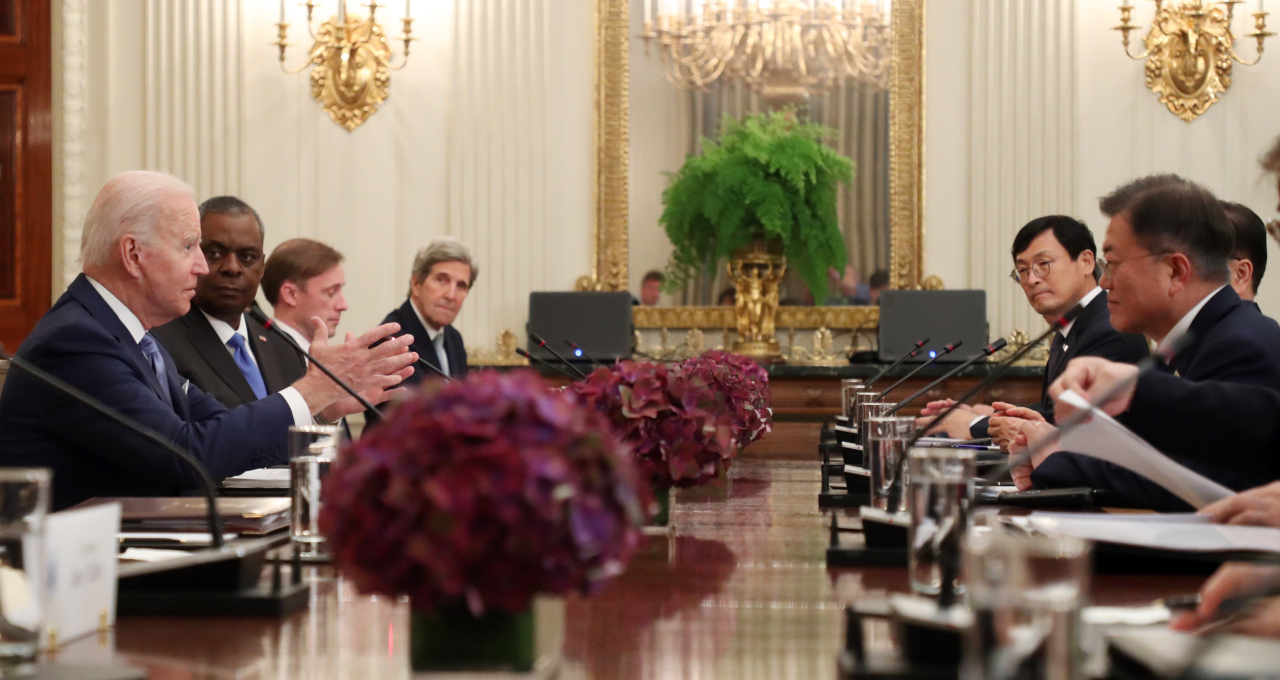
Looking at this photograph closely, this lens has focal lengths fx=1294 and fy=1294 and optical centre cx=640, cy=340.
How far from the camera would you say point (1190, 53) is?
5836 mm

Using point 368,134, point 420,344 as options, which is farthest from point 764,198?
point 368,134

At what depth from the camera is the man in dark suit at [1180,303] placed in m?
2.27

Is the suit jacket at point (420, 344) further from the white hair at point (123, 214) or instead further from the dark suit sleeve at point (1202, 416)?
the dark suit sleeve at point (1202, 416)

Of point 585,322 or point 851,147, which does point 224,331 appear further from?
point 851,147

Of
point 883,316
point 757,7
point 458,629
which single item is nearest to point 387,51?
point 757,7

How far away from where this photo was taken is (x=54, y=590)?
45.7 inches

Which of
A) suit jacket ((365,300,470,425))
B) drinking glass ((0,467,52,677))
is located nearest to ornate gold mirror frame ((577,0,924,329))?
suit jacket ((365,300,470,425))

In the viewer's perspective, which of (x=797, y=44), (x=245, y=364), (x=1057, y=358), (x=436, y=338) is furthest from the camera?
(x=797, y=44)

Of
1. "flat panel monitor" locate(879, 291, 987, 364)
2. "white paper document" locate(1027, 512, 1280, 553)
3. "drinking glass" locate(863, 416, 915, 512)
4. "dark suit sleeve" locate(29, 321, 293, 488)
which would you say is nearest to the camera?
"white paper document" locate(1027, 512, 1280, 553)

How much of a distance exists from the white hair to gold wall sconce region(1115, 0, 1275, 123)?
15.3 ft

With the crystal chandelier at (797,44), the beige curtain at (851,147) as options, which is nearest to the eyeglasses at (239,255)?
the beige curtain at (851,147)

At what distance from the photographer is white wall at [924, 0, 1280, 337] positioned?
231 inches

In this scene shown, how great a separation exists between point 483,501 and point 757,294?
4.90m

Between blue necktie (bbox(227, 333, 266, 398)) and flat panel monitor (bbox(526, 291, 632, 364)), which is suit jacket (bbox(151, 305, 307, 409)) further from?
flat panel monitor (bbox(526, 291, 632, 364))
